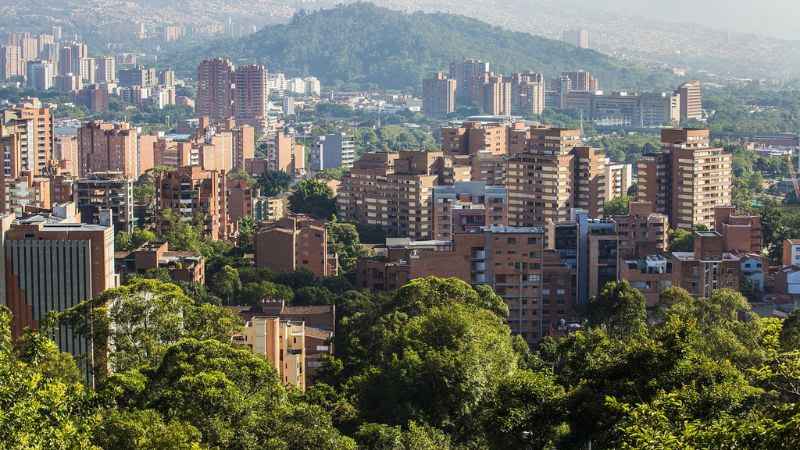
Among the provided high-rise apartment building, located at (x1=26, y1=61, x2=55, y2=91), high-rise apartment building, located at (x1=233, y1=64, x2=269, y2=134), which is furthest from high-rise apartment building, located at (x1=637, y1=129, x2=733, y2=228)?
high-rise apartment building, located at (x1=26, y1=61, x2=55, y2=91)

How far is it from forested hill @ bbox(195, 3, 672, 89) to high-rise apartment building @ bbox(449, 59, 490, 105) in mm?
9428

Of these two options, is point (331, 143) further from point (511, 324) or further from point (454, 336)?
point (454, 336)

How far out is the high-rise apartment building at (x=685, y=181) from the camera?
3200 centimetres

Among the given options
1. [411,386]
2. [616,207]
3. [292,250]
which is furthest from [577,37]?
[411,386]

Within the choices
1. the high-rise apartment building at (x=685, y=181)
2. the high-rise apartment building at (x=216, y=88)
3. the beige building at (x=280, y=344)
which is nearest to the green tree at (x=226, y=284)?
the beige building at (x=280, y=344)

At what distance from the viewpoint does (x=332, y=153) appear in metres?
55.1

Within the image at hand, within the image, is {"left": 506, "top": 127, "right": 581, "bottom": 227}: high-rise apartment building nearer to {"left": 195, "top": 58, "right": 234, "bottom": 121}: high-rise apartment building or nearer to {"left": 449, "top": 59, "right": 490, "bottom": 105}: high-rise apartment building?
{"left": 195, "top": 58, "right": 234, "bottom": 121}: high-rise apartment building

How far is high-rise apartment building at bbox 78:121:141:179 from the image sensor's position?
146 feet

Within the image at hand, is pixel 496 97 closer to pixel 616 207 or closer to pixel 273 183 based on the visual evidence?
pixel 273 183

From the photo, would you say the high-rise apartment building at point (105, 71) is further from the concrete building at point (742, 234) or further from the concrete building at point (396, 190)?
the concrete building at point (742, 234)

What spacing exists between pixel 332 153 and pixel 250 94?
48.3ft

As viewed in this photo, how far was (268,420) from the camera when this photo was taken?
45.1 feet

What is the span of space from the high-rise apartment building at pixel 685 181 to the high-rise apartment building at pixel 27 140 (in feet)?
43.5

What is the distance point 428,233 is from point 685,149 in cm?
504
